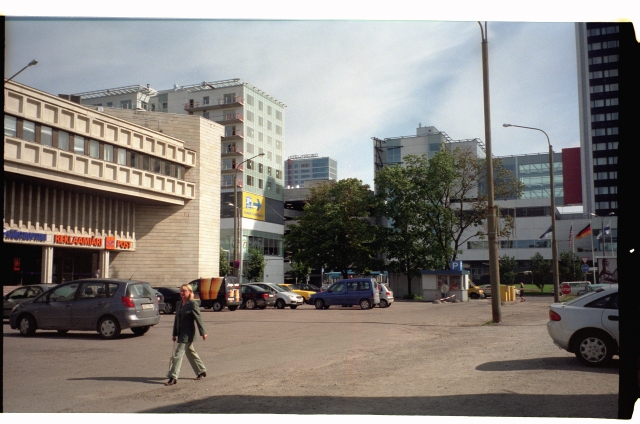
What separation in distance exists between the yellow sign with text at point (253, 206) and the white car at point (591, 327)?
179 feet

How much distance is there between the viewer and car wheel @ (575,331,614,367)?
369 inches

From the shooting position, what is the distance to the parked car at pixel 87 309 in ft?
47.1

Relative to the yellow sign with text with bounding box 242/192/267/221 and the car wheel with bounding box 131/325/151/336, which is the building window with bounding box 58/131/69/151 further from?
the yellow sign with text with bounding box 242/192/267/221

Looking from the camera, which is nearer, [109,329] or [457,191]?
[109,329]

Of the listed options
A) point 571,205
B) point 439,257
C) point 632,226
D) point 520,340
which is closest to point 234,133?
point 439,257

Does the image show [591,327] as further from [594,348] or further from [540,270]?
[540,270]

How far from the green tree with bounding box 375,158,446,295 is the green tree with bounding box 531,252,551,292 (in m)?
17.3

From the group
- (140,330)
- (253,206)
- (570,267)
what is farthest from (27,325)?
(570,267)

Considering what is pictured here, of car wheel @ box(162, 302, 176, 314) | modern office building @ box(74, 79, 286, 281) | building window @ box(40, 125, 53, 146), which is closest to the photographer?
building window @ box(40, 125, 53, 146)

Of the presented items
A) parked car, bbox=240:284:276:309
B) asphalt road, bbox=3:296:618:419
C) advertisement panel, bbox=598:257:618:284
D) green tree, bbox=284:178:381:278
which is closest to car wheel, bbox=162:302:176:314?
parked car, bbox=240:284:276:309

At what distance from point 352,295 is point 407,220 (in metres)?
17.8

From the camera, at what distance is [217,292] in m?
24.9

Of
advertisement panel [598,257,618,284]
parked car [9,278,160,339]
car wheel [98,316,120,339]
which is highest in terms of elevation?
advertisement panel [598,257,618,284]

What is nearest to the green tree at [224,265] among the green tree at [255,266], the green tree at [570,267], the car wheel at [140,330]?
the green tree at [255,266]
